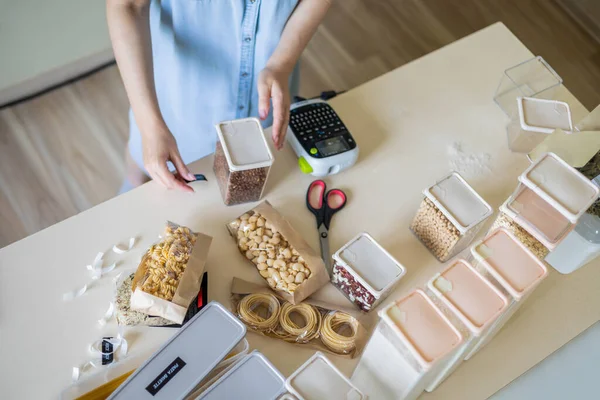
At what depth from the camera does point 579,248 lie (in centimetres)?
106

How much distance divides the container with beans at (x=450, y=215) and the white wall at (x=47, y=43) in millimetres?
1544

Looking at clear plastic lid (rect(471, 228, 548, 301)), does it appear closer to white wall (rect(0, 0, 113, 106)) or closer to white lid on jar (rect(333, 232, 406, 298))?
white lid on jar (rect(333, 232, 406, 298))

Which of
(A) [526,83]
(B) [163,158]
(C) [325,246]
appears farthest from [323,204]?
(A) [526,83]

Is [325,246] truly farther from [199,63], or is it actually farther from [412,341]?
[199,63]

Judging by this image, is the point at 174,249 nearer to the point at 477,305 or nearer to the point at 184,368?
the point at 184,368

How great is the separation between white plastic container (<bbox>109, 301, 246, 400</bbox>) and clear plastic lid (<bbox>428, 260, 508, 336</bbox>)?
1.02 feet

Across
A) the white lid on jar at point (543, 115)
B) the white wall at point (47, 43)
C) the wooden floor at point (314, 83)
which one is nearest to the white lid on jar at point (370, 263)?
the white lid on jar at point (543, 115)

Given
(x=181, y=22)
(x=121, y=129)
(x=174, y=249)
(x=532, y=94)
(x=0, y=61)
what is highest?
(x=181, y=22)

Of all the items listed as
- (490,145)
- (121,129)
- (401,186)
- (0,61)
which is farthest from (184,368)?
(0,61)

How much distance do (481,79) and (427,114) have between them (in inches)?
7.3

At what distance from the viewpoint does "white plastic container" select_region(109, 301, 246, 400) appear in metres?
0.83

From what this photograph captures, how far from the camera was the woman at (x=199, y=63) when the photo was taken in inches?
42.8

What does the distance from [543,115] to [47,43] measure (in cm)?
169

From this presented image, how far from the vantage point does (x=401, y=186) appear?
117cm
